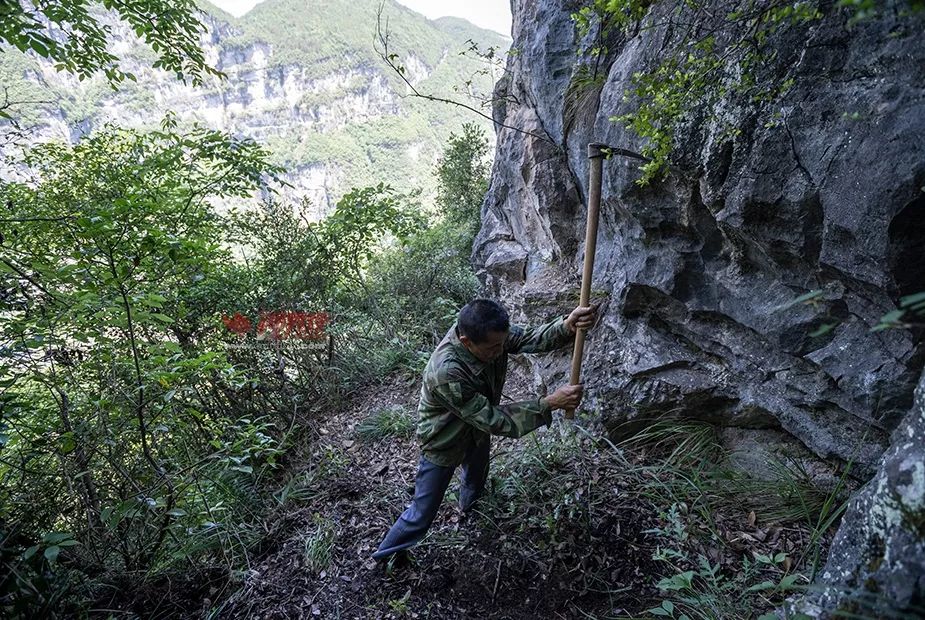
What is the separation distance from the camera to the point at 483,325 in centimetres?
250

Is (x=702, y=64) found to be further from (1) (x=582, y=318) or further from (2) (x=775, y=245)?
(1) (x=582, y=318)

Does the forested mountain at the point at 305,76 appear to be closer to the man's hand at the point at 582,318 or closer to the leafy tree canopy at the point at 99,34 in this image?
the leafy tree canopy at the point at 99,34

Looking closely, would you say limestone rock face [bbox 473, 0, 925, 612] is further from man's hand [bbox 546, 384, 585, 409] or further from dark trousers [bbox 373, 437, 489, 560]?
dark trousers [bbox 373, 437, 489, 560]

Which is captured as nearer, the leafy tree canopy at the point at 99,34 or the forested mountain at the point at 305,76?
the leafy tree canopy at the point at 99,34

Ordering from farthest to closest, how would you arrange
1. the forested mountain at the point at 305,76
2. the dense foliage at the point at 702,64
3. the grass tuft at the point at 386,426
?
the forested mountain at the point at 305,76, the grass tuft at the point at 386,426, the dense foliage at the point at 702,64

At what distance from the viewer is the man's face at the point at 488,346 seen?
2537mm

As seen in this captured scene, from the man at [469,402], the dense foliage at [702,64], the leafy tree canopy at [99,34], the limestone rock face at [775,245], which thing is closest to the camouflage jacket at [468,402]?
the man at [469,402]

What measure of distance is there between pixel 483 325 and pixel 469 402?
17.4 inches

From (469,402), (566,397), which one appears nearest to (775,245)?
(566,397)

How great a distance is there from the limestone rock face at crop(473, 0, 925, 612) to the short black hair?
1.35 metres

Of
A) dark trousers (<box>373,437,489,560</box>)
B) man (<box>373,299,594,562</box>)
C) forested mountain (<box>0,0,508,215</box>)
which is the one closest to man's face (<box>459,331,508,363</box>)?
man (<box>373,299,594,562</box>)

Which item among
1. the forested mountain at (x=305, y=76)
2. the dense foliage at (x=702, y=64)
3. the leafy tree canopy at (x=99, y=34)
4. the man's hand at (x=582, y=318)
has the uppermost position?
the forested mountain at (x=305, y=76)

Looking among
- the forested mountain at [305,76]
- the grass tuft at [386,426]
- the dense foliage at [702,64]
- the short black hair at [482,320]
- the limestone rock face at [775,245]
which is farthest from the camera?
the forested mountain at [305,76]

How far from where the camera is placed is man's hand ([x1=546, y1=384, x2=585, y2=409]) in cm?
263
